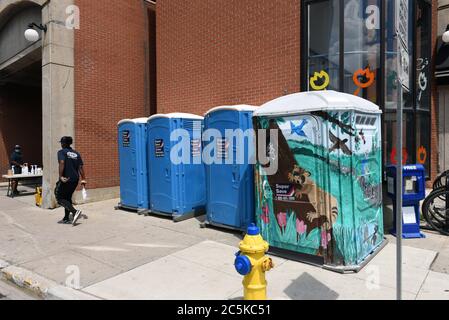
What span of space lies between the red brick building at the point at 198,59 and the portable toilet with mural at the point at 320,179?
2.64 meters

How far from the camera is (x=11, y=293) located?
422 cm

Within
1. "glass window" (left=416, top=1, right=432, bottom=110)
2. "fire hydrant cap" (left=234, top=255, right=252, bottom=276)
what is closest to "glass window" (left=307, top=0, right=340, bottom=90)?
"glass window" (left=416, top=1, right=432, bottom=110)

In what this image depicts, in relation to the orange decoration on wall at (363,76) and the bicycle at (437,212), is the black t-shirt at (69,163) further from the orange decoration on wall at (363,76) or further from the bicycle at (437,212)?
the bicycle at (437,212)

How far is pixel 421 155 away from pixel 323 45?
3.63 meters

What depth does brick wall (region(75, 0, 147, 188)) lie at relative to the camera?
9531 millimetres

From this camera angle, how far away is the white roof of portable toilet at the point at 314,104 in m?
4.34

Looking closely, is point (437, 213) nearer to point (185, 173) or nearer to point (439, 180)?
point (439, 180)

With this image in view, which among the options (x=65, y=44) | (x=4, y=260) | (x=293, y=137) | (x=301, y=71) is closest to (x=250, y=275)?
(x=293, y=137)

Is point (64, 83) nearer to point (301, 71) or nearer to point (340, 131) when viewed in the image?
point (301, 71)

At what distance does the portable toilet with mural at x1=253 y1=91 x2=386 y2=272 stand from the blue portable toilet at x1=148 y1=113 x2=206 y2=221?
8.50 feet

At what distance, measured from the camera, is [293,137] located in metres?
A: 4.71

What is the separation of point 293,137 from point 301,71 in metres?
3.29

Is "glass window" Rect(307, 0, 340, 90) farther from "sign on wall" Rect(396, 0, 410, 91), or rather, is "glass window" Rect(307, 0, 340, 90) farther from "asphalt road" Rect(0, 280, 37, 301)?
"asphalt road" Rect(0, 280, 37, 301)

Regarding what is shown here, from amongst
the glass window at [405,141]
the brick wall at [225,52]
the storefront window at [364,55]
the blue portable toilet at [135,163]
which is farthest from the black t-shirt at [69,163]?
the glass window at [405,141]
